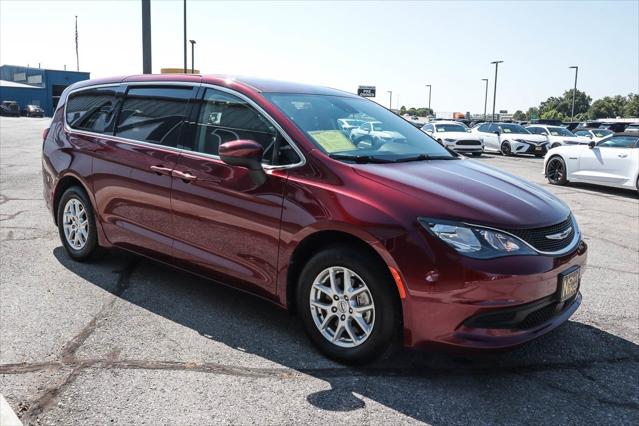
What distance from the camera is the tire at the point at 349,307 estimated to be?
3.13m

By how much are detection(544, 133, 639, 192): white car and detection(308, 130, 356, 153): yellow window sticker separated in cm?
1023

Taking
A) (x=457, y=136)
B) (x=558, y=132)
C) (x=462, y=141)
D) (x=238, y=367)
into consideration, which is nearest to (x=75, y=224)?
(x=238, y=367)

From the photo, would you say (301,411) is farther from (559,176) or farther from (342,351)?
(559,176)

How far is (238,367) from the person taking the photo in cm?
334

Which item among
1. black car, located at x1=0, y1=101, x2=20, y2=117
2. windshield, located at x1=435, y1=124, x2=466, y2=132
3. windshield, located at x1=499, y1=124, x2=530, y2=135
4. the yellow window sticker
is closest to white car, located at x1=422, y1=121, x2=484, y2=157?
windshield, located at x1=435, y1=124, x2=466, y2=132

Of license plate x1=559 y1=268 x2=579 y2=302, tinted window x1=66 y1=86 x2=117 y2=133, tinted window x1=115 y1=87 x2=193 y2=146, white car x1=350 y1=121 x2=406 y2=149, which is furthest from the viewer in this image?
tinted window x1=66 y1=86 x2=117 y2=133

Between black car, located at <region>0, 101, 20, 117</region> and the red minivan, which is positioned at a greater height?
black car, located at <region>0, 101, 20, 117</region>

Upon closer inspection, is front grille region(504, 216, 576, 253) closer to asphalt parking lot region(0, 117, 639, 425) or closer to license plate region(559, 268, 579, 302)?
license plate region(559, 268, 579, 302)

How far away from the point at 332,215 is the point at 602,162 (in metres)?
11.3

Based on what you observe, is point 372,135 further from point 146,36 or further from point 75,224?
point 146,36

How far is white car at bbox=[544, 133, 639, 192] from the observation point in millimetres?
12016

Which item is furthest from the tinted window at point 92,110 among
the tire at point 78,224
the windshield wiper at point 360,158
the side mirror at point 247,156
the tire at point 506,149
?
the tire at point 506,149

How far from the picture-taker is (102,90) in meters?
5.23

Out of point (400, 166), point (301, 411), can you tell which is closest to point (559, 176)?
point (400, 166)
